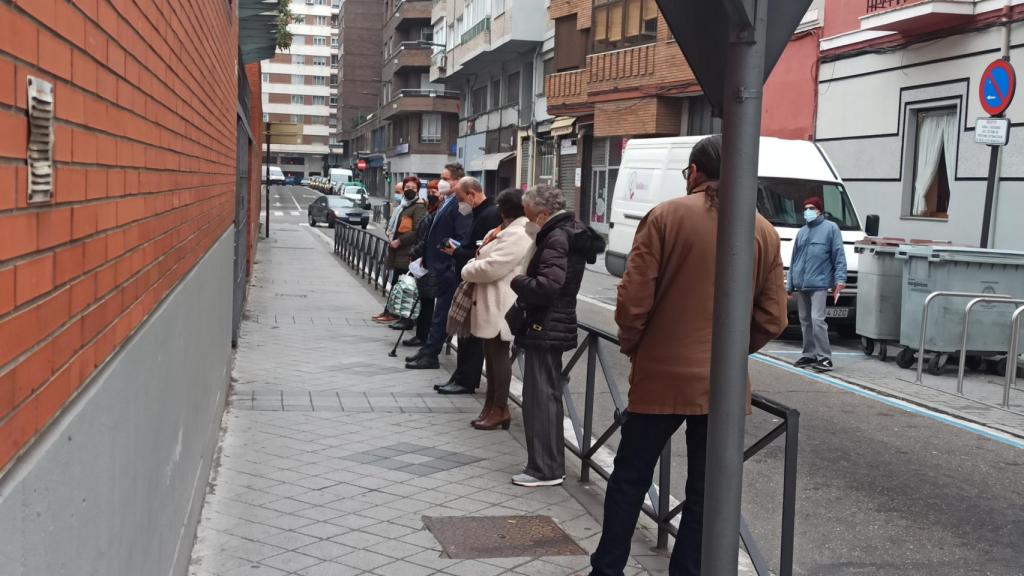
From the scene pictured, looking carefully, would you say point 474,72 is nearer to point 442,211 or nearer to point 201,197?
point 442,211

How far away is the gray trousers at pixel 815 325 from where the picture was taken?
11.6 meters

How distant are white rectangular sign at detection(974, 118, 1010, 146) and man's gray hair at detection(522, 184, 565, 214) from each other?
8.37 m

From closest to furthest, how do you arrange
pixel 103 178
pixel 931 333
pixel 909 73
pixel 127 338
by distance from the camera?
pixel 103 178, pixel 127 338, pixel 931 333, pixel 909 73

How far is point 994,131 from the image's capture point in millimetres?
12820

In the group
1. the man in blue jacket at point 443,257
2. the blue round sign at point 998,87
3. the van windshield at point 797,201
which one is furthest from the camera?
the van windshield at point 797,201

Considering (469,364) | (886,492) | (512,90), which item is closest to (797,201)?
(469,364)

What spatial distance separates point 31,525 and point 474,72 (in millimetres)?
51165

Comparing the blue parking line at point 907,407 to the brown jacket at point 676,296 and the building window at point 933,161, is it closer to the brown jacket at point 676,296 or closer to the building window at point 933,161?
the brown jacket at point 676,296

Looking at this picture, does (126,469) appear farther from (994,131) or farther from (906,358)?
(994,131)

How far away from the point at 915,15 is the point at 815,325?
26.9 ft

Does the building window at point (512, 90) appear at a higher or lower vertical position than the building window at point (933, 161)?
higher

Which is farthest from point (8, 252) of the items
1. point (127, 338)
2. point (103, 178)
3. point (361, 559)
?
point (361, 559)

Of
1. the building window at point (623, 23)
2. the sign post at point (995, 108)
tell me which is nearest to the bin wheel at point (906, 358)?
the sign post at point (995, 108)

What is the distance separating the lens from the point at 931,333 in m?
11.4
